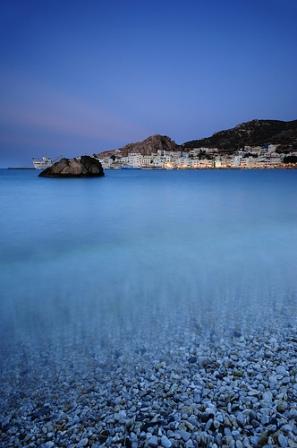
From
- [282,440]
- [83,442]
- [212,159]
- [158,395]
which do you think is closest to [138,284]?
[158,395]

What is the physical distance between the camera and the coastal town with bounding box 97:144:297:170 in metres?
136

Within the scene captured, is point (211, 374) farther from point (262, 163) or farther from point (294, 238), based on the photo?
point (262, 163)

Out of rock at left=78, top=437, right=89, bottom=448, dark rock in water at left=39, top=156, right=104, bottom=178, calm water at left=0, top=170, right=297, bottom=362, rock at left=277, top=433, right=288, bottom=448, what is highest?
dark rock in water at left=39, top=156, right=104, bottom=178

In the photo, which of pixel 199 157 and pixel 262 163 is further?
pixel 199 157

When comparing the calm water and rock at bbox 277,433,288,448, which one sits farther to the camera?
the calm water

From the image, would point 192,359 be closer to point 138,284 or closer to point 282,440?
point 282,440

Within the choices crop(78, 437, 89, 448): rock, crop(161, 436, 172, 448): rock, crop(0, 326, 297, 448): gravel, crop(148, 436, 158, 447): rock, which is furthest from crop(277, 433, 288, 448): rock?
crop(78, 437, 89, 448): rock

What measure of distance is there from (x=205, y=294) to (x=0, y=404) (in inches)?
165

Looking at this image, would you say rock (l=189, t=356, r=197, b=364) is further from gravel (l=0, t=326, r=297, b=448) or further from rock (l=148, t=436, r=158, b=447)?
rock (l=148, t=436, r=158, b=447)

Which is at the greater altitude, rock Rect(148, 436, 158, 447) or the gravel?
rock Rect(148, 436, 158, 447)

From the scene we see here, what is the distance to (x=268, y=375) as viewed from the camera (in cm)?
385

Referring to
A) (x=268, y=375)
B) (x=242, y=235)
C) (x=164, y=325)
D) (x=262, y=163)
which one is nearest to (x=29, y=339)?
(x=164, y=325)

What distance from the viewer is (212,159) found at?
156 metres

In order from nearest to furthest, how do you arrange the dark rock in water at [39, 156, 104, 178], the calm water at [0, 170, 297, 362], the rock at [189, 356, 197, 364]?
1. the rock at [189, 356, 197, 364]
2. the calm water at [0, 170, 297, 362]
3. the dark rock in water at [39, 156, 104, 178]
